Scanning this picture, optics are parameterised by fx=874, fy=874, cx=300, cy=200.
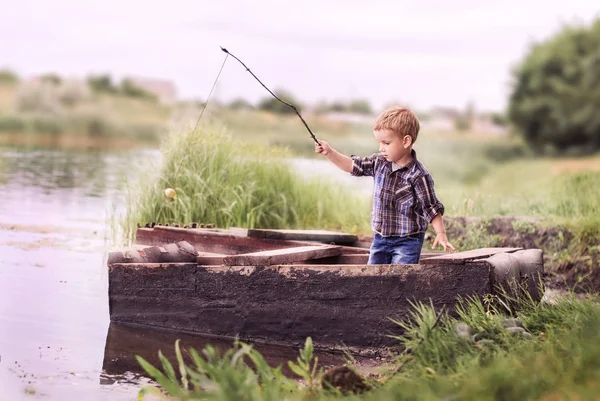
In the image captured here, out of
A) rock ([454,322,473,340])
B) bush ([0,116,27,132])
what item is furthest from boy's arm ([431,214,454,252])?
bush ([0,116,27,132])

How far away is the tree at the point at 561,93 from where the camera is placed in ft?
95.9

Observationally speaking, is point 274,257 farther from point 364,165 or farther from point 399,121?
point 399,121

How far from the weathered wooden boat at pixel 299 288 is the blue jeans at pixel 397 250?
36 cm

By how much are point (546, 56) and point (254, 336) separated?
1053 inches

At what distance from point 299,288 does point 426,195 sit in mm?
1067

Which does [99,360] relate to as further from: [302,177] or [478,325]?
[302,177]

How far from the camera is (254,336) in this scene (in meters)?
6.18

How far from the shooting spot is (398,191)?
5.95 metres

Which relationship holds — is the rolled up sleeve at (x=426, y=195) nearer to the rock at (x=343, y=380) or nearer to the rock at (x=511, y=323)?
the rock at (x=511, y=323)

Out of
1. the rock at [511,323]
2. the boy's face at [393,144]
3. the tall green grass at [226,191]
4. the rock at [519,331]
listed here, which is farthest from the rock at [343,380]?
the tall green grass at [226,191]

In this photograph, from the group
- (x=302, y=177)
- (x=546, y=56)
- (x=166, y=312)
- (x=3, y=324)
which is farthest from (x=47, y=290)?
(x=546, y=56)

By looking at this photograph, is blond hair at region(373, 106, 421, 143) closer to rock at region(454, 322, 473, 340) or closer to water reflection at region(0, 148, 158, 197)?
rock at region(454, 322, 473, 340)

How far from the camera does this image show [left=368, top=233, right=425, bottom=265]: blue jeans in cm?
597

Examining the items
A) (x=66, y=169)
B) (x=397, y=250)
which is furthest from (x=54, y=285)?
(x=66, y=169)
